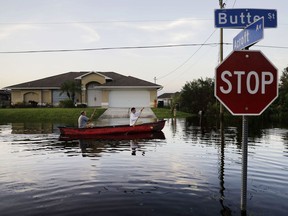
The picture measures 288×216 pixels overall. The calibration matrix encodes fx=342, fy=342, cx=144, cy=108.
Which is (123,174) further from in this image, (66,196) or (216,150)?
(216,150)

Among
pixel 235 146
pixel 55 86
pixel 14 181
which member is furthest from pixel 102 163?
pixel 55 86

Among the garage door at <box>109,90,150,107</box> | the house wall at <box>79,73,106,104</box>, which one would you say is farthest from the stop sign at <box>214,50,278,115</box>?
the house wall at <box>79,73,106,104</box>

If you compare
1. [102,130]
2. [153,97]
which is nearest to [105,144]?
[102,130]

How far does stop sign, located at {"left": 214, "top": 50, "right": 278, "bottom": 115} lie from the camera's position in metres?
4.59

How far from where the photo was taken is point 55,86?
54.9 metres

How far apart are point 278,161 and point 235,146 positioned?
13.0 feet

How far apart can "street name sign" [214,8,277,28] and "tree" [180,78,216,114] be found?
154 ft

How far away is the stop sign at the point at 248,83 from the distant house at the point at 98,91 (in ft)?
148

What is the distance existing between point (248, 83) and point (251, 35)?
731 millimetres

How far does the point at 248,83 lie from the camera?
4609 millimetres

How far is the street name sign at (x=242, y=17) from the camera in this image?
5.65m

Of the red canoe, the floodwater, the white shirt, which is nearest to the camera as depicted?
the floodwater

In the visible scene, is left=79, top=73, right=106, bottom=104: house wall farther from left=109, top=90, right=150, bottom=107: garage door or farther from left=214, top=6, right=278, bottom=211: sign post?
left=214, top=6, right=278, bottom=211: sign post

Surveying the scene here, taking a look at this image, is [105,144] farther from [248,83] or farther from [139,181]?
[248,83]
